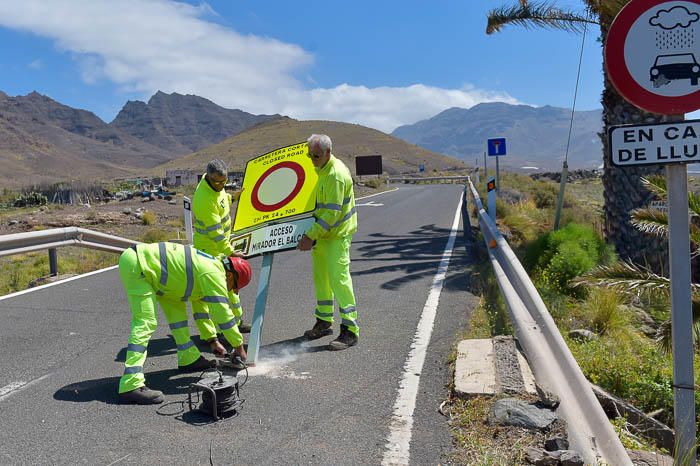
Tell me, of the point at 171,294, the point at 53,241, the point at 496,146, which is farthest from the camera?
the point at 496,146

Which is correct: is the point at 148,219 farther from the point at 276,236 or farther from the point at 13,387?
the point at 13,387

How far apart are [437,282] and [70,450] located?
591 cm

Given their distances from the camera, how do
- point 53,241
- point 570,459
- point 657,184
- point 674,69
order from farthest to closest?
point 53,241
point 657,184
point 674,69
point 570,459

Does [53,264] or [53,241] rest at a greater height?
[53,241]

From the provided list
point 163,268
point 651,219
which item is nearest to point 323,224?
point 163,268

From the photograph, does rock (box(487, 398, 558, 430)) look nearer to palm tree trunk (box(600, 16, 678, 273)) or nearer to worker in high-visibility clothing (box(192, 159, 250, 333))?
worker in high-visibility clothing (box(192, 159, 250, 333))

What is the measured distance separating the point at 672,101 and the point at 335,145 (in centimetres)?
13201

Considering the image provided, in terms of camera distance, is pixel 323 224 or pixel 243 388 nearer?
pixel 243 388

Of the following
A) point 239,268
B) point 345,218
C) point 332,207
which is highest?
point 332,207

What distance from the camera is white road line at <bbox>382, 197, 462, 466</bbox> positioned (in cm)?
382

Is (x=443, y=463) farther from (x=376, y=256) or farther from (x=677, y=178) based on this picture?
(x=376, y=256)

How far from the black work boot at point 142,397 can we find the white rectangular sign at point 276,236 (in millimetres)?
1738

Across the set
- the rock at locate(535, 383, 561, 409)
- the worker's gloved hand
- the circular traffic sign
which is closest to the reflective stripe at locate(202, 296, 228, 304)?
the worker's gloved hand

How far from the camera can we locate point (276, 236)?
236 inches
